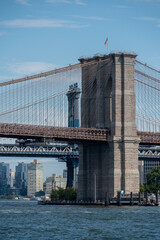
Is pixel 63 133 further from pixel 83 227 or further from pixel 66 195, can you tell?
pixel 83 227

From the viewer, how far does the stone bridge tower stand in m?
113

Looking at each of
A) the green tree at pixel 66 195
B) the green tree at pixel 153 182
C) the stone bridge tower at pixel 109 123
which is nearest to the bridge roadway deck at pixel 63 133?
the stone bridge tower at pixel 109 123

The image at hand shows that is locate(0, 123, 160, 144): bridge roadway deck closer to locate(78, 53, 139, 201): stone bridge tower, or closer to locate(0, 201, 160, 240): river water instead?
locate(78, 53, 139, 201): stone bridge tower

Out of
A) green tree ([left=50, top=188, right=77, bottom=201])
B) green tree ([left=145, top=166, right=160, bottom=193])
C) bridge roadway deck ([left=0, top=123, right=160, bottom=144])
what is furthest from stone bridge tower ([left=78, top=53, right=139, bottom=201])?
green tree ([left=145, top=166, right=160, bottom=193])

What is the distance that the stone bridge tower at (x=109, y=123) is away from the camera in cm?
11306

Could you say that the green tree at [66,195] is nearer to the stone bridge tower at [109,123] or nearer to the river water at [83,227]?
the stone bridge tower at [109,123]

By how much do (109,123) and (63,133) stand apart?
30.7 feet

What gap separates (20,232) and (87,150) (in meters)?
60.5

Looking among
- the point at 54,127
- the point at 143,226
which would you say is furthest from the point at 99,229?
the point at 54,127

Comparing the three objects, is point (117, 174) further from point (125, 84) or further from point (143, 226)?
point (143, 226)

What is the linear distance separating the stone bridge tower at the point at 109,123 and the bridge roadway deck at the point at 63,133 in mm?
2389

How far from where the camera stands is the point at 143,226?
2643 inches

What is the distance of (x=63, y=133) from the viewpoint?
10969 centimetres

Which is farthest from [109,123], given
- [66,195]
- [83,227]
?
[83,227]
